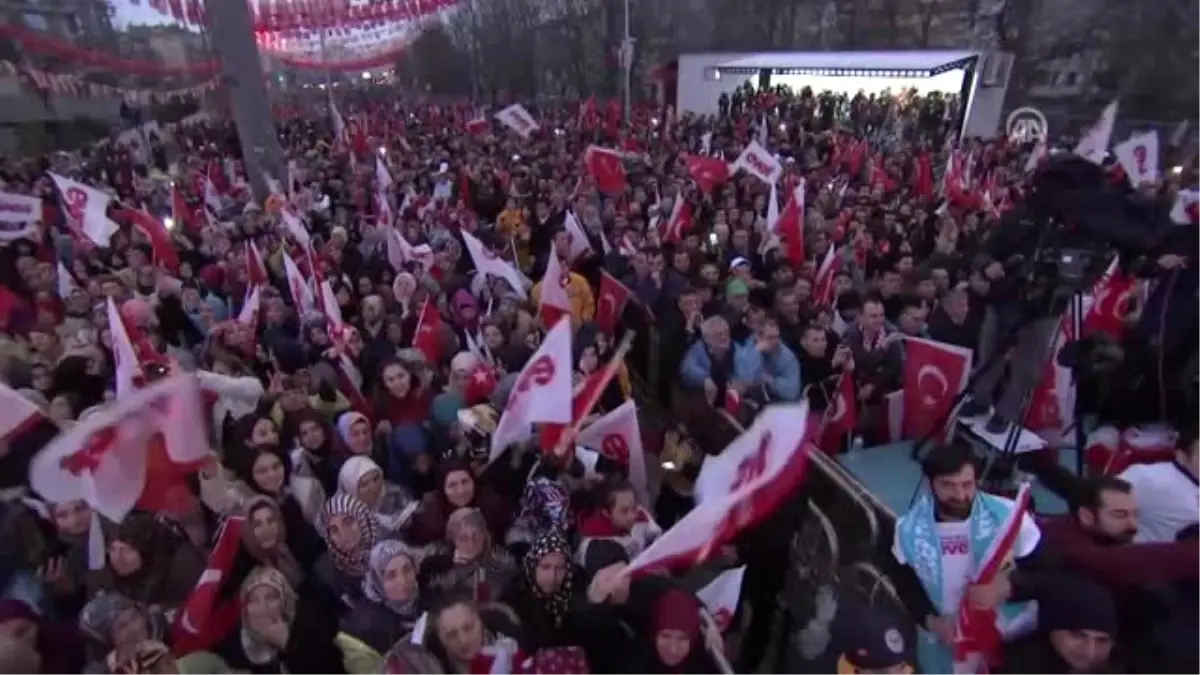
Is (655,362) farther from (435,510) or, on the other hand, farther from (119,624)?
(119,624)

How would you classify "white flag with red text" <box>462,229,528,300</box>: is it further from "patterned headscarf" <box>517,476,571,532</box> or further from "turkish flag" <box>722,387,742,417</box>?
"patterned headscarf" <box>517,476,571,532</box>

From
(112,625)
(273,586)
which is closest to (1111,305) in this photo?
(273,586)

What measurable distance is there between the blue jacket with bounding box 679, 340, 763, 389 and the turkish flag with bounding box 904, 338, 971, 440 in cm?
83

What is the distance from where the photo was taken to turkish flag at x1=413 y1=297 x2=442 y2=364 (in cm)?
608

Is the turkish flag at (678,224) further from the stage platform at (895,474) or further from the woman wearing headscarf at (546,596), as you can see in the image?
the woman wearing headscarf at (546,596)

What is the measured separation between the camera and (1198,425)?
335 cm

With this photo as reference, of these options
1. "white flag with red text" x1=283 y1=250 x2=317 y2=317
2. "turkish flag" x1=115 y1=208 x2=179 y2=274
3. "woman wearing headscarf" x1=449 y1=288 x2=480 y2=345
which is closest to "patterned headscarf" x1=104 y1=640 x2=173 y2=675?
"woman wearing headscarf" x1=449 y1=288 x2=480 y2=345

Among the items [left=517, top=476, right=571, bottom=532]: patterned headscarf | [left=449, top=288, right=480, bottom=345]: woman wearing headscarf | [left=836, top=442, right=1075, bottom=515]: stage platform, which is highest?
[left=517, top=476, right=571, bottom=532]: patterned headscarf

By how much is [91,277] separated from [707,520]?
7.72 meters

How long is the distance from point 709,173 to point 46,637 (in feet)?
30.3

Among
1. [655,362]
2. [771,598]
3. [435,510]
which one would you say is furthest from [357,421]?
[655,362]

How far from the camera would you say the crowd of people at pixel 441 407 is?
2973 mm

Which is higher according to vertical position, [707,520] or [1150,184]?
[707,520]

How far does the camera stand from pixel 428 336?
20.0ft
